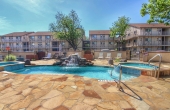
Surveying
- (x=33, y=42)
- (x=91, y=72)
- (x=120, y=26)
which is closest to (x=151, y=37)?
(x=120, y=26)

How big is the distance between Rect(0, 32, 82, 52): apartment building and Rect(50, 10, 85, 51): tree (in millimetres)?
11716

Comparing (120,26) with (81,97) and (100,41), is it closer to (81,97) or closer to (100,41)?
(100,41)

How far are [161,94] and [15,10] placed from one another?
15.7 metres

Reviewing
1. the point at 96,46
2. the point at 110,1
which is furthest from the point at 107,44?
the point at 110,1

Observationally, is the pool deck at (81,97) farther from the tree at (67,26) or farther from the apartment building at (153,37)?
the apartment building at (153,37)

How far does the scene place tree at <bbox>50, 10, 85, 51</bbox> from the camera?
86.8 ft

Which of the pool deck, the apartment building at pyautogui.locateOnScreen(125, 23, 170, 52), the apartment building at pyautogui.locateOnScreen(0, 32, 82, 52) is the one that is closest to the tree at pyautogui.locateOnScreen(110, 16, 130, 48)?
the apartment building at pyautogui.locateOnScreen(125, 23, 170, 52)

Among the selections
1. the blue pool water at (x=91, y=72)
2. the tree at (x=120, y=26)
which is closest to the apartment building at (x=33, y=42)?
the tree at (x=120, y=26)

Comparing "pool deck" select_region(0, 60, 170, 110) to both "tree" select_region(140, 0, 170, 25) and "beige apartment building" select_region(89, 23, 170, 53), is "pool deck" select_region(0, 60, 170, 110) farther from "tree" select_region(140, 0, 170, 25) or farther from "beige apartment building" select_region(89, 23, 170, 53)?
"beige apartment building" select_region(89, 23, 170, 53)

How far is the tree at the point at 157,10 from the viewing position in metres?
6.84

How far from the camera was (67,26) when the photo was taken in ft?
87.5

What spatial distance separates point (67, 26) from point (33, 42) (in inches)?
899

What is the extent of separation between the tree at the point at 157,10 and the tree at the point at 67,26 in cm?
1990

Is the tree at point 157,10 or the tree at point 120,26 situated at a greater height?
the tree at point 120,26
